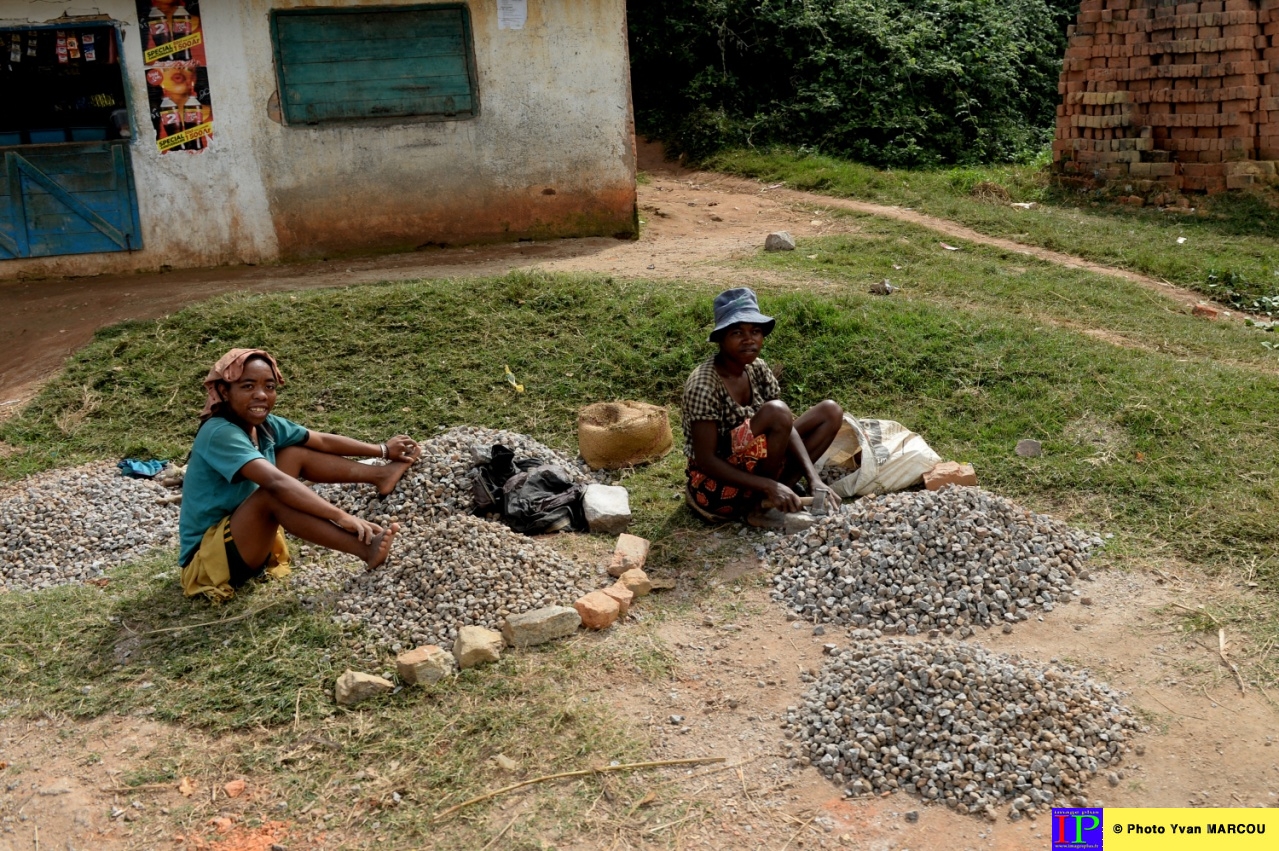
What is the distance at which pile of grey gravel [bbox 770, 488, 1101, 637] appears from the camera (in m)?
4.57

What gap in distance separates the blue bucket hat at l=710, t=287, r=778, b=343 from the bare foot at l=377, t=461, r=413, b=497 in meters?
1.56

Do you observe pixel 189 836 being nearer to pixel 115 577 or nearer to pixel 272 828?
pixel 272 828

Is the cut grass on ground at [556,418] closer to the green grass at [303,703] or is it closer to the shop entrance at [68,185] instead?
the green grass at [303,703]

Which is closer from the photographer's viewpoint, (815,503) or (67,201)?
(815,503)


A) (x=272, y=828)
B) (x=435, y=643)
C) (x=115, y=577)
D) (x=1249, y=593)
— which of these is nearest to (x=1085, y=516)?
(x=1249, y=593)

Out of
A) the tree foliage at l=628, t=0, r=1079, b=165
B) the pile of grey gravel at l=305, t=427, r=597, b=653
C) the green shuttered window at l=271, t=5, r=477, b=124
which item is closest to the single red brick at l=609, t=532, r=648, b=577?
the pile of grey gravel at l=305, t=427, r=597, b=653

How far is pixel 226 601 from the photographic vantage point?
479 cm

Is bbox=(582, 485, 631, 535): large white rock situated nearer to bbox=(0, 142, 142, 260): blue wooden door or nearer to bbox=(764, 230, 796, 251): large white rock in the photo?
bbox=(764, 230, 796, 251): large white rock

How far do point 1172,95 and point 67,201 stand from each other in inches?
409

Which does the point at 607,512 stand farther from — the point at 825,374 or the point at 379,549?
the point at 825,374

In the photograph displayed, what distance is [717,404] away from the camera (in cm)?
530

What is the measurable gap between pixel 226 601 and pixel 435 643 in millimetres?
977

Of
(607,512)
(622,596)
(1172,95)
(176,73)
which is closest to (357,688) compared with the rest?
(622,596)

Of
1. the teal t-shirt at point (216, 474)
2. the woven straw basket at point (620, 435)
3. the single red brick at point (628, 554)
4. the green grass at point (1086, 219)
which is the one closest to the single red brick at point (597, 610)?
the single red brick at point (628, 554)
